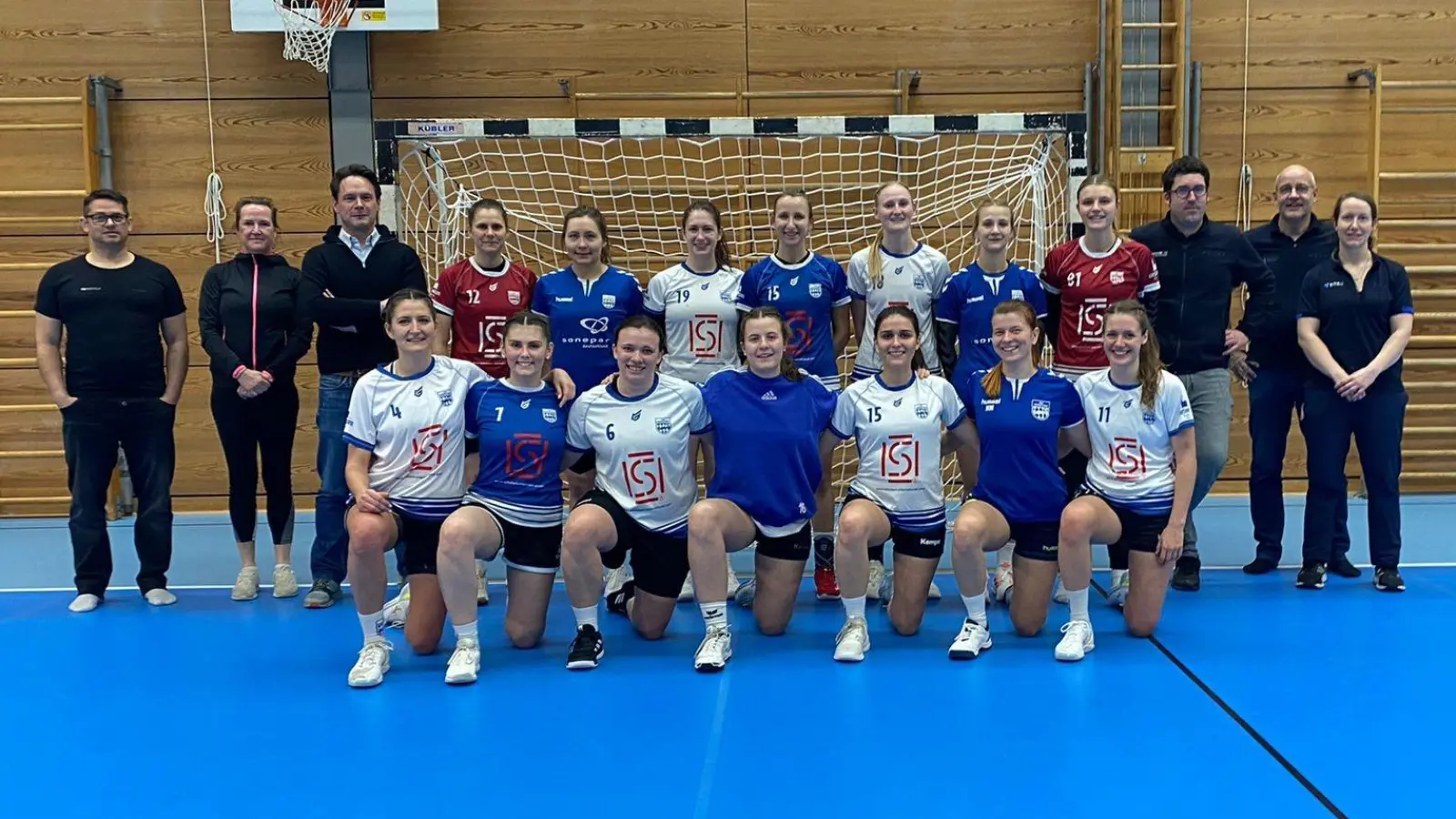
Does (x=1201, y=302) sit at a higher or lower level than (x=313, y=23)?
lower

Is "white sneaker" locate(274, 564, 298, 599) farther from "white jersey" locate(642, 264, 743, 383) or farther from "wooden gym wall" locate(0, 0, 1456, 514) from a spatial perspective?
"wooden gym wall" locate(0, 0, 1456, 514)

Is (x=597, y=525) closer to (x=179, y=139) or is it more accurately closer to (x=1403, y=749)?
(x=1403, y=749)

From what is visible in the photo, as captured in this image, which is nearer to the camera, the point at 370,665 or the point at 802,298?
the point at 370,665

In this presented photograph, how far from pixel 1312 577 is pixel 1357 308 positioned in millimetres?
1338

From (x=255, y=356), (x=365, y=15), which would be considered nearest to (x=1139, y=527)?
(x=255, y=356)

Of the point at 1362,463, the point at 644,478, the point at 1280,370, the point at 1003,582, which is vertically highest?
the point at 1280,370

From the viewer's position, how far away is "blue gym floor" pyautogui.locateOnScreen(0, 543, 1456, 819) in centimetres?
303

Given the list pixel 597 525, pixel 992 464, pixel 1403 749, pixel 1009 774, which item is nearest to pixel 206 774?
pixel 597 525

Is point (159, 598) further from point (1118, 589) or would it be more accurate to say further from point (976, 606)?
point (1118, 589)

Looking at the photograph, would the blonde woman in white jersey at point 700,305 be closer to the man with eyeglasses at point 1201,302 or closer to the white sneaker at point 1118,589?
the white sneaker at point 1118,589

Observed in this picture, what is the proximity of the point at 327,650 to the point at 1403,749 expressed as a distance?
390cm

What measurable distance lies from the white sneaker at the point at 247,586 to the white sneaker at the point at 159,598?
0.96 feet

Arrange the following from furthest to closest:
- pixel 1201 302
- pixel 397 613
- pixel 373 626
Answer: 1. pixel 1201 302
2. pixel 397 613
3. pixel 373 626

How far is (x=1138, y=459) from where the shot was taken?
450cm
